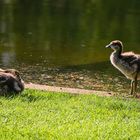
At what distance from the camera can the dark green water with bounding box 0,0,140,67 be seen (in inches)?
760

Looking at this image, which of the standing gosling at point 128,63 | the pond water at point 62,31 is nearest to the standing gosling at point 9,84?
the standing gosling at point 128,63

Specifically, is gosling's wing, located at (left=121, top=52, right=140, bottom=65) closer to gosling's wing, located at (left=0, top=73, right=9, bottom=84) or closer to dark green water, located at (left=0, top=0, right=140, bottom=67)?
gosling's wing, located at (left=0, top=73, right=9, bottom=84)

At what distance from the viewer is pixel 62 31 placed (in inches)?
1013

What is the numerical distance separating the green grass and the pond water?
694cm

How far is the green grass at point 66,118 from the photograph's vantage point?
7.48 m

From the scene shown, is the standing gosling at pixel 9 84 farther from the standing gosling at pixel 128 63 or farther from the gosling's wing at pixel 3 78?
the standing gosling at pixel 128 63

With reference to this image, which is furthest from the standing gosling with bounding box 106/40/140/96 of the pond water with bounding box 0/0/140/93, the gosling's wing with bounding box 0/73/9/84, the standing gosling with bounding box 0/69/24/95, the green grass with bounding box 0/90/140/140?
the pond water with bounding box 0/0/140/93

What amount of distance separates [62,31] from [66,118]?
17370 mm

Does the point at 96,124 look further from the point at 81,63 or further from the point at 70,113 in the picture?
the point at 81,63

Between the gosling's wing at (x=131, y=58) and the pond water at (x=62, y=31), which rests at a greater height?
the gosling's wing at (x=131, y=58)

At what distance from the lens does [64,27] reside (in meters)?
27.0

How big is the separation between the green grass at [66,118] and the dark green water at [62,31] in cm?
699

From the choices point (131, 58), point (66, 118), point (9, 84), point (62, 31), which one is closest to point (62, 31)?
point (62, 31)

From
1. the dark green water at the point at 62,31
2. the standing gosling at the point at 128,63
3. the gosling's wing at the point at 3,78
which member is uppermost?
the gosling's wing at the point at 3,78
